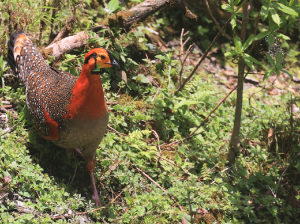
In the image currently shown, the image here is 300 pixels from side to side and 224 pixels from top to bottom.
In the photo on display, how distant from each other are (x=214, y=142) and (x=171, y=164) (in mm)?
999

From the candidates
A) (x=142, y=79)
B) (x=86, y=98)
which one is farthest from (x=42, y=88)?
(x=142, y=79)

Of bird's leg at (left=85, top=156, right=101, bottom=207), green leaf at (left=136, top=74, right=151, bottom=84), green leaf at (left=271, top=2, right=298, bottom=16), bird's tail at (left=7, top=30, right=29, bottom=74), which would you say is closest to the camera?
green leaf at (left=271, top=2, right=298, bottom=16)

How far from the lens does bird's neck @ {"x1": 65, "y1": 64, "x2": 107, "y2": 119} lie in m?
3.24

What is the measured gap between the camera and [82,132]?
3.38m

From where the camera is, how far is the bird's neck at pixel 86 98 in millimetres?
3236

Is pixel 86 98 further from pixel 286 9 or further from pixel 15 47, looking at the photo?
pixel 286 9

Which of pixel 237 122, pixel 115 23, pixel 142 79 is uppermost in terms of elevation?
pixel 115 23

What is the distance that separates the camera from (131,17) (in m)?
5.46

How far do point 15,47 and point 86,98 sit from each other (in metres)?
1.78

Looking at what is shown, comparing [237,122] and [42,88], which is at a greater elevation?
[42,88]

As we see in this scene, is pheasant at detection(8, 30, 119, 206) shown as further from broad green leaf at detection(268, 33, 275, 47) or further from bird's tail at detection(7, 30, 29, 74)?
broad green leaf at detection(268, 33, 275, 47)

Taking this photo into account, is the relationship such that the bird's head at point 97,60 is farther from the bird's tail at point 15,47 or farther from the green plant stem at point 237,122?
the green plant stem at point 237,122

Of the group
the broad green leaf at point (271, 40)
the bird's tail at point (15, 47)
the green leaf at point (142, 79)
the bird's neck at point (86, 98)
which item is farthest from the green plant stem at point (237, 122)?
the bird's tail at point (15, 47)

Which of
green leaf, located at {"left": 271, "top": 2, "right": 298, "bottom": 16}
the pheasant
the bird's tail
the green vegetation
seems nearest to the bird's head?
the pheasant
